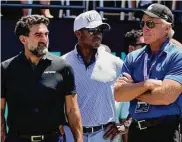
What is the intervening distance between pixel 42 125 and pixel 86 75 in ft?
3.10

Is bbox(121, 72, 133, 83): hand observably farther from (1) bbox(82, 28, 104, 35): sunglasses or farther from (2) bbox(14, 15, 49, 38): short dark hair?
(1) bbox(82, 28, 104, 35): sunglasses

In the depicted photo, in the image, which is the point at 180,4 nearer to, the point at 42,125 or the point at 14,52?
the point at 14,52

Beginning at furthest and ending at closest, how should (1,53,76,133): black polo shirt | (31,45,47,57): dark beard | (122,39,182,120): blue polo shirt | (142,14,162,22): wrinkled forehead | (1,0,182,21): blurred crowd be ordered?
(1,0,182,21): blurred crowd, (31,45,47,57): dark beard, (1,53,76,133): black polo shirt, (142,14,162,22): wrinkled forehead, (122,39,182,120): blue polo shirt

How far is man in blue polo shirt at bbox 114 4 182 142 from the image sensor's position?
4.05m

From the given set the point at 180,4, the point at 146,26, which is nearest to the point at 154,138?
the point at 146,26

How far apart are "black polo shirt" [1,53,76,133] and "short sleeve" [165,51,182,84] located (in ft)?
2.88

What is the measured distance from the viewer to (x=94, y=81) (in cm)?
512

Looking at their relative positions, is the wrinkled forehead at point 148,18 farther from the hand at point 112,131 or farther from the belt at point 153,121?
the hand at point 112,131

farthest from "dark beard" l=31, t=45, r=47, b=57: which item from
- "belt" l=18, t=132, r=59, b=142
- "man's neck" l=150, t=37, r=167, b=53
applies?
"man's neck" l=150, t=37, r=167, b=53

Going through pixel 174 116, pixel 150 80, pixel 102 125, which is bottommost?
pixel 102 125

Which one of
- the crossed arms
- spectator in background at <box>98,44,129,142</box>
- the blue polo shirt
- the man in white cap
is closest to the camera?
the crossed arms

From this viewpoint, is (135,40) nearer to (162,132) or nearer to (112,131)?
(112,131)

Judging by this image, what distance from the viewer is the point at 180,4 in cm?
831

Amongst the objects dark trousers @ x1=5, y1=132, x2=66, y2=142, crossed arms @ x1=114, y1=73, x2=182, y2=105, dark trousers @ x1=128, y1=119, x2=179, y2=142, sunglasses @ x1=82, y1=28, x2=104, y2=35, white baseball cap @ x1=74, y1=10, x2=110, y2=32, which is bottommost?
dark trousers @ x1=5, y1=132, x2=66, y2=142
